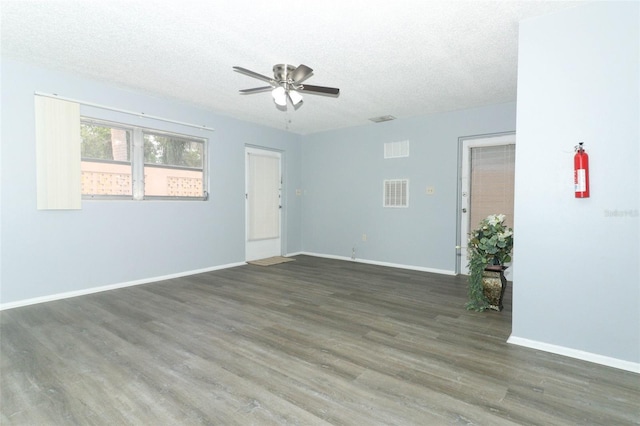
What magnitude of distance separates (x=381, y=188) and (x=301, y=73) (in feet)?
11.4

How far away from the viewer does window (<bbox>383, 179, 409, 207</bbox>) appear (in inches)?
228

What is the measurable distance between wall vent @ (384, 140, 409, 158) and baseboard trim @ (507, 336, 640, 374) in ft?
12.2

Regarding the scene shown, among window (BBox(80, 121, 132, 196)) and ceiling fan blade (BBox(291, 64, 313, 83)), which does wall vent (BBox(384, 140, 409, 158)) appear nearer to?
ceiling fan blade (BBox(291, 64, 313, 83))

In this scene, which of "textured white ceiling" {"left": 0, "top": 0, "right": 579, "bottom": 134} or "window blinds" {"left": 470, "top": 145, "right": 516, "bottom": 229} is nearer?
"textured white ceiling" {"left": 0, "top": 0, "right": 579, "bottom": 134}

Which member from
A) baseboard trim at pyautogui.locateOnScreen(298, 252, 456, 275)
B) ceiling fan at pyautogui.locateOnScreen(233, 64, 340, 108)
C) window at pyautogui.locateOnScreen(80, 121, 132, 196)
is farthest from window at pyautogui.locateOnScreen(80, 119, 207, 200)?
baseboard trim at pyautogui.locateOnScreen(298, 252, 456, 275)

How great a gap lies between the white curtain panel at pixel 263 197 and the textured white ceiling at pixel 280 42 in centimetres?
194

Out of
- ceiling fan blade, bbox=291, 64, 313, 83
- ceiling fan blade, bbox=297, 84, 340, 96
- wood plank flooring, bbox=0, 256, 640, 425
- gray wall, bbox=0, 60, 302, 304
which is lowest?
wood plank flooring, bbox=0, 256, 640, 425

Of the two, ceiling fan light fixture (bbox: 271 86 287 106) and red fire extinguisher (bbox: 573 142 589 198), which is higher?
ceiling fan light fixture (bbox: 271 86 287 106)

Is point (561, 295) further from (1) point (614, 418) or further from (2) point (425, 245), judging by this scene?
(2) point (425, 245)

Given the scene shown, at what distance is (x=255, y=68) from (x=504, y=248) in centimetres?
336

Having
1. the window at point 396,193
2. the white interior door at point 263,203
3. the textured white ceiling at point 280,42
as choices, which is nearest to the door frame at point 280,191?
the white interior door at point 263,203

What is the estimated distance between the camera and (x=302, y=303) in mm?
3758

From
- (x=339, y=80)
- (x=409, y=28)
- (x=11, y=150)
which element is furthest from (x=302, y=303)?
(x=11, y=150)

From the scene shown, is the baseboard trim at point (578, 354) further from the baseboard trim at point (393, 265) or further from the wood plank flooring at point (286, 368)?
the baseboard trim at point (393, 265)
